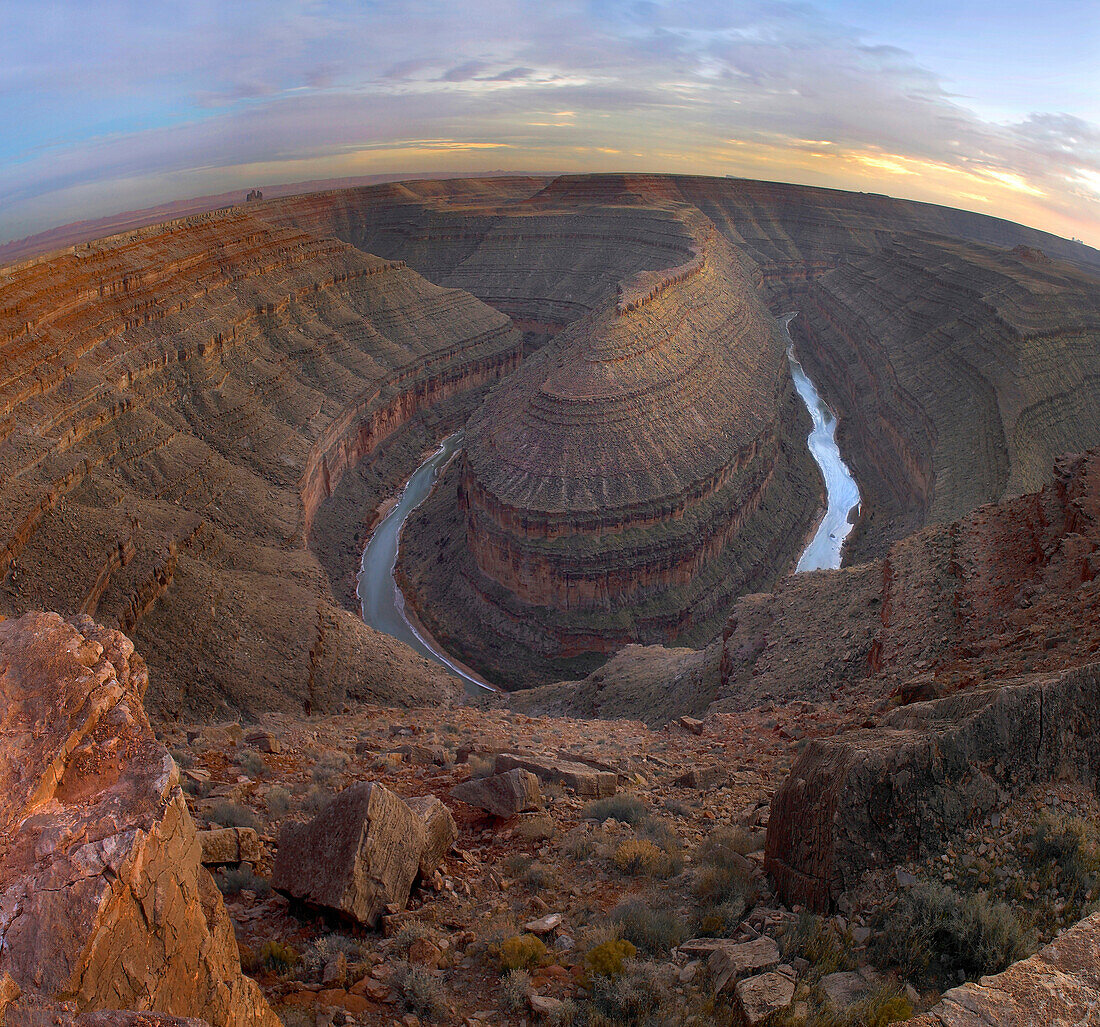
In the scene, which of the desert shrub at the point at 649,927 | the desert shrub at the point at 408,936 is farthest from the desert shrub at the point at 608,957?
the desert shrub at the point at 408,936

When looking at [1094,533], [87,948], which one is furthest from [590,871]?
[1094,533]

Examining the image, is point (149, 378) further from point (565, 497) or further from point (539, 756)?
point (539, 756)

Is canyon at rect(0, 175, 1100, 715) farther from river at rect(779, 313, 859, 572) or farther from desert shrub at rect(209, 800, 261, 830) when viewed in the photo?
desert shrub at rect(209, 800, 261, 830)

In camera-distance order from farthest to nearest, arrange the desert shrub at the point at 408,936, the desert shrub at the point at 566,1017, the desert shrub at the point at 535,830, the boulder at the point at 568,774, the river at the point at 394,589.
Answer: the river at the point at 394,589
the boulder at the point at 568,774
the desert shrub at the point at 535,830
the desert shrub at the point at 408,936
the desert shrub at the point at 566,1017

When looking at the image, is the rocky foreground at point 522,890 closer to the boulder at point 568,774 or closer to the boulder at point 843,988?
the boulder at point 843,988

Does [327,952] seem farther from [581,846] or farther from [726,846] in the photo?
[726,846]

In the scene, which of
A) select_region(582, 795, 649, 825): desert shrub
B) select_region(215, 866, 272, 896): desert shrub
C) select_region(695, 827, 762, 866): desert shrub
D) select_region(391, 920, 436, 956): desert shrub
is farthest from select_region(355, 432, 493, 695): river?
select_region(391, 920, 436, 956): desert shrub
